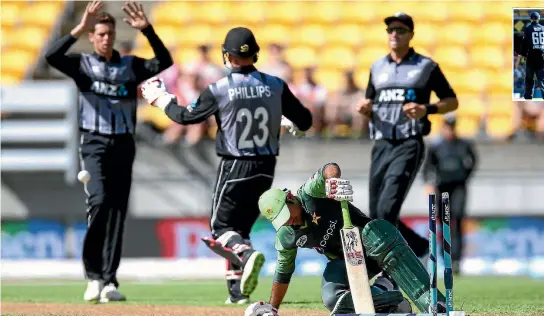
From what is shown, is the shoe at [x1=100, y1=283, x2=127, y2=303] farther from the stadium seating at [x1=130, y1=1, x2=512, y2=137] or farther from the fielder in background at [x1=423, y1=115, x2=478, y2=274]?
the stadium seating at [x1=130, y1=1, x2=512, y2=137]

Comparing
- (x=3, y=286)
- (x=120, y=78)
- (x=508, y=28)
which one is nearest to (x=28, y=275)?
(x=3, y=286)

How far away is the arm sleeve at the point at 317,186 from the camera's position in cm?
736

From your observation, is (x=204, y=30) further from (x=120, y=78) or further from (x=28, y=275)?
(x=120, y=78)

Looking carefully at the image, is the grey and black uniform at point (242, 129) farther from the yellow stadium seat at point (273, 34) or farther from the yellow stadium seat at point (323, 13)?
the yellow stadium seat at point (323, 13)

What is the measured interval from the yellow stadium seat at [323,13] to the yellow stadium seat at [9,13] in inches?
197

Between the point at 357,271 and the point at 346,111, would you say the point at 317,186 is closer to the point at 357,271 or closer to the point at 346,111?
the point at 357,271

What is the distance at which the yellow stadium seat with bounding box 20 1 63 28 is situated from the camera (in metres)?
19.9

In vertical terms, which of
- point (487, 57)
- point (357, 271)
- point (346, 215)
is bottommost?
point (357, 271)

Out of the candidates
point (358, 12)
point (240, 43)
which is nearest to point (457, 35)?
point (358, 12)

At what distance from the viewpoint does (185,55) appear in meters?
19.6

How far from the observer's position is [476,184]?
17531 millimetres

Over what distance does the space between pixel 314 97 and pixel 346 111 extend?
1.85 feet

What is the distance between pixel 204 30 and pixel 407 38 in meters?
9.75

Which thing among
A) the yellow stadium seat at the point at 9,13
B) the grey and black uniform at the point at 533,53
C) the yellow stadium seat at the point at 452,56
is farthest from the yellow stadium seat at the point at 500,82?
the grey and black uniform at the point at 533,53
